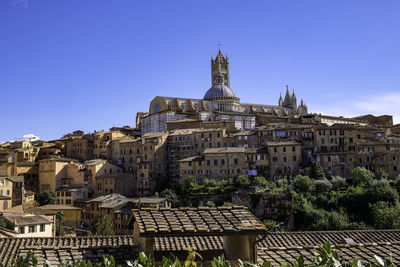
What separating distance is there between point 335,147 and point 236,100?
42889 millimetres

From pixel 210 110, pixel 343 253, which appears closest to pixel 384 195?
pixel 343 253

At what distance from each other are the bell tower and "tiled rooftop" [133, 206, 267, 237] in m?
106

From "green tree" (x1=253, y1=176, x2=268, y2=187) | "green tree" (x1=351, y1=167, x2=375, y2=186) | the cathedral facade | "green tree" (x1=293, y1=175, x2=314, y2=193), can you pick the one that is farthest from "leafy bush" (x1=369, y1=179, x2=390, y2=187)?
the cathedral facade

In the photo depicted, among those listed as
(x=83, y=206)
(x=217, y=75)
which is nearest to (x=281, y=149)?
(x=83, y=206)

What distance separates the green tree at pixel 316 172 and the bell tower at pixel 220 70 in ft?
202

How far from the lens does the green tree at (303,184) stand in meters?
52.9

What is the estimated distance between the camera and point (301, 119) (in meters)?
82.7

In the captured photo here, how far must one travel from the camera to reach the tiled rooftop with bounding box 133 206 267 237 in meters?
10.5

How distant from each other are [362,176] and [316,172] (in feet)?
18.9

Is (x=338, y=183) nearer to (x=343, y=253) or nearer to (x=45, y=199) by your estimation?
(x=45, y=199)

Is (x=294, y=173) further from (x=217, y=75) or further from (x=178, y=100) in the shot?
(x=217, y=75)

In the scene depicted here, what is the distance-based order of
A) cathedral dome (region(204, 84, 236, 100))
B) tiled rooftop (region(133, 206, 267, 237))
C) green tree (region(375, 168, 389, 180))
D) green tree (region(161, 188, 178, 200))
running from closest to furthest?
tiled rooftop (region(133, 206, 267, 237)), green tree (region(375, 168, 389, 180)), green tree (region(161, 188, 178, 200)), cathedral dome (region(204, 84, 236, 100))

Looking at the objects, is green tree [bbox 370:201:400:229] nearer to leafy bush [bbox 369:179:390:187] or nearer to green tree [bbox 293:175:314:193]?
leafy bush [bbox 369:179:390:187]

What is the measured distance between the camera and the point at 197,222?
11102 mm
